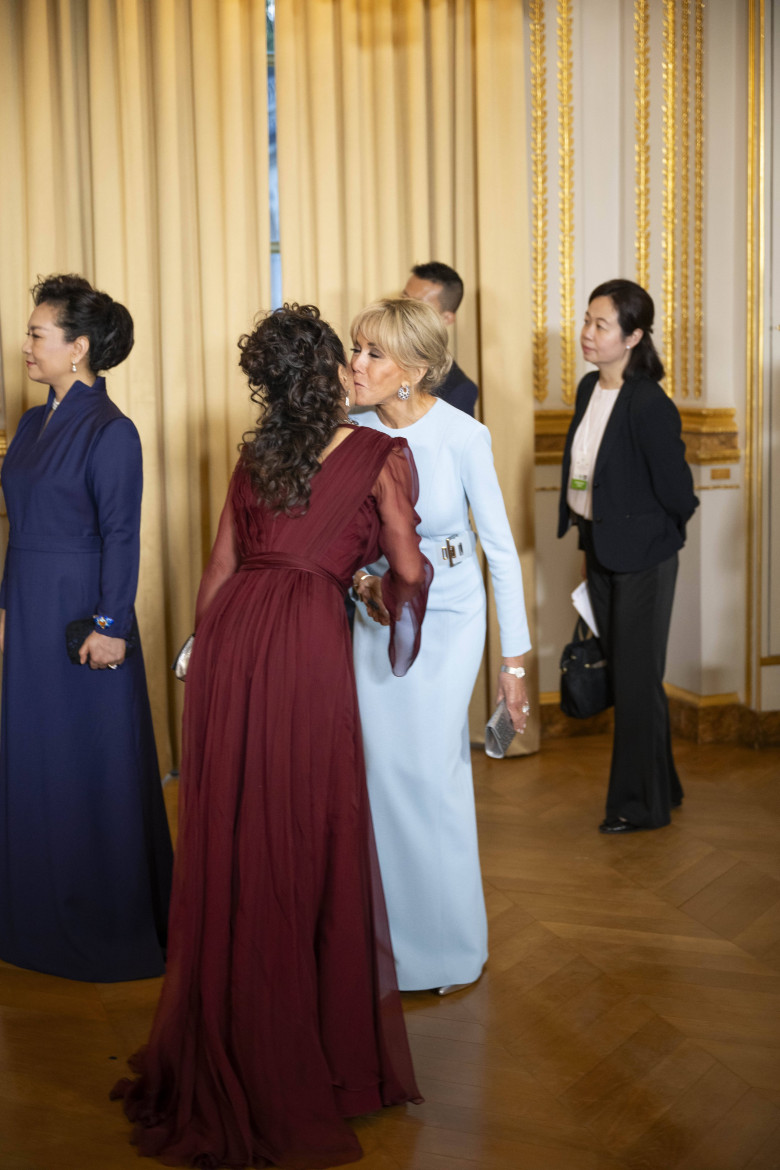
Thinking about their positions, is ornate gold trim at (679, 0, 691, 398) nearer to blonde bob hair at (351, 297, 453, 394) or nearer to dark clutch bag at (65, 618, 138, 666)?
Result: blonde bob hair at (351, 297, 453, 394)

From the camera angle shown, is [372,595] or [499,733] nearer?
[372,595]

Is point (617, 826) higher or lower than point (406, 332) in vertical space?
lower

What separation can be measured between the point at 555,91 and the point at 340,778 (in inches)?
146

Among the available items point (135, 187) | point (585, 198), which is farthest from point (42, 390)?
point (585, 198)

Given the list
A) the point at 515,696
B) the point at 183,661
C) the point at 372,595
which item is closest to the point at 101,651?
the point at 183,661

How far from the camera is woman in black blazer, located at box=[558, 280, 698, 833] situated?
3814 millimetres

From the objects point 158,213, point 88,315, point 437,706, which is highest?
point 158,213

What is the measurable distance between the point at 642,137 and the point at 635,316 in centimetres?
153

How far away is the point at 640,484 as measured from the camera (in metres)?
3.86

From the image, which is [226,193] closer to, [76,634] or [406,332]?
[406,332]

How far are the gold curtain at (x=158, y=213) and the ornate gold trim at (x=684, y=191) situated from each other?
177 cm

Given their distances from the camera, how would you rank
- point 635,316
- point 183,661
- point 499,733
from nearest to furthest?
point 183,661, point 499,733, point 635,316

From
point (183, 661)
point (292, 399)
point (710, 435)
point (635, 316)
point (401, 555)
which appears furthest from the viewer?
point (710, 435)

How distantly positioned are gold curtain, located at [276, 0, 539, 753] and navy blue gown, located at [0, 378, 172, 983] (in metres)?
Answer: 1.82
